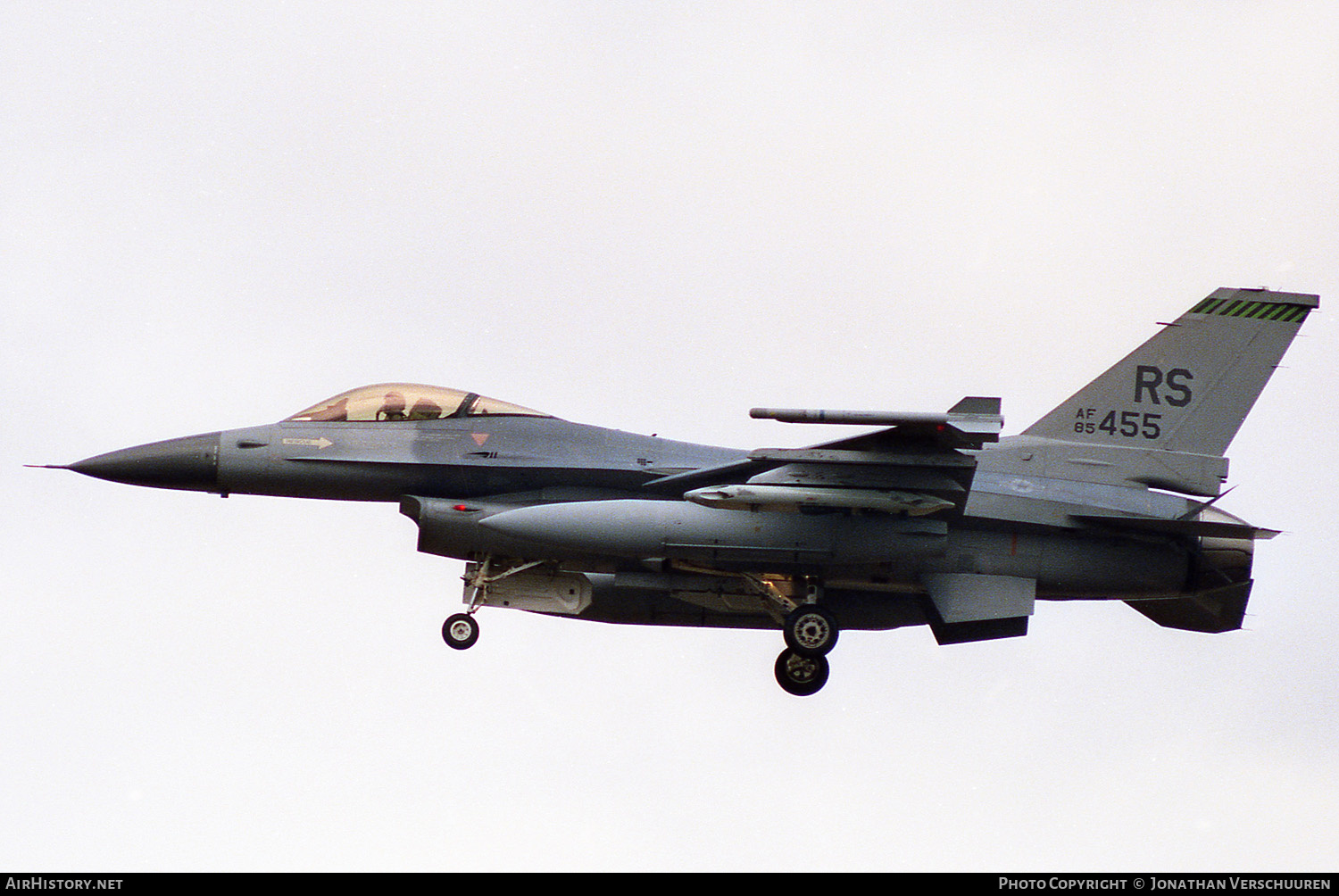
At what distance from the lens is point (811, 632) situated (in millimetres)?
17344

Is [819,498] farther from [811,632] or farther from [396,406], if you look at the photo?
[396,406]

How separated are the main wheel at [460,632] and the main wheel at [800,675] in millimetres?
3475

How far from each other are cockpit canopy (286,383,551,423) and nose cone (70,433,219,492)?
974 millimetres

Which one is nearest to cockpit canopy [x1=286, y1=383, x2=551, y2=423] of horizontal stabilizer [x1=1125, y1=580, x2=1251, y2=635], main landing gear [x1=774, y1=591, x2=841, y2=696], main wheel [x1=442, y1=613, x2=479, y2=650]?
main wheel [x1=442, y1=613, x2=479, y2=650]

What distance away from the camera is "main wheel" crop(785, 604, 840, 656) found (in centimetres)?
1731

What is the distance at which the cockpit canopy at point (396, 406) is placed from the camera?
17703 mm

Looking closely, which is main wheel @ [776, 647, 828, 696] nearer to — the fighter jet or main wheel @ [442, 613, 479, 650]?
the fighter jet

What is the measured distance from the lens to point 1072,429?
18.6 m

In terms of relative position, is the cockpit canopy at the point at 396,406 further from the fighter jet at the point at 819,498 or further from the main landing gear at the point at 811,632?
the main landing gear at the point at 811,632

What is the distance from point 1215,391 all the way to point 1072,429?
5.67ft

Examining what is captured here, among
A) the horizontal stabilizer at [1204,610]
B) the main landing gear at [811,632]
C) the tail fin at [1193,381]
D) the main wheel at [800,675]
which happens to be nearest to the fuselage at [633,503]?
the main landing gear at [811,632]

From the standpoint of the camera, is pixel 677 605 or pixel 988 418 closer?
pixel 988 418

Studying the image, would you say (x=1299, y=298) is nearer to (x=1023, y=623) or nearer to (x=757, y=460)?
(x=1023, y=623)

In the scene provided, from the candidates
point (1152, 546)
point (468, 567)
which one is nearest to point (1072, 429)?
point (1152, 546)
